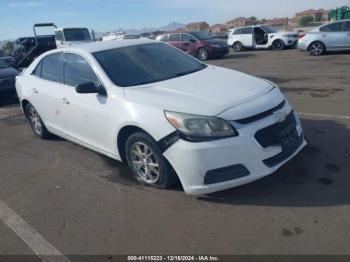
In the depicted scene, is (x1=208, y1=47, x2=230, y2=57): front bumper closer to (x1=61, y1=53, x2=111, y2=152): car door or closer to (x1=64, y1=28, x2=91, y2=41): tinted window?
(x1=64, y1=28, x2=91, y2=41): tinted window

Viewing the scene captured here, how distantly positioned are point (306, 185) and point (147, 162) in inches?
69.0

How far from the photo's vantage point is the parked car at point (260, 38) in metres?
19.3

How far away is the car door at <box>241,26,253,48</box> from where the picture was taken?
20.5 m

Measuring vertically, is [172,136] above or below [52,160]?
above

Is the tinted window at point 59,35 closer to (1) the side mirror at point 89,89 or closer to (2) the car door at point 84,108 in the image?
(2) the car door at point 84,108

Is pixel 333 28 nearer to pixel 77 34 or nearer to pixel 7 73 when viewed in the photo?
pixel 7 73

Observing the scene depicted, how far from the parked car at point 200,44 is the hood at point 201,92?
1381cm

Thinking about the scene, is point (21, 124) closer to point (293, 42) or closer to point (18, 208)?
point (18, 208)

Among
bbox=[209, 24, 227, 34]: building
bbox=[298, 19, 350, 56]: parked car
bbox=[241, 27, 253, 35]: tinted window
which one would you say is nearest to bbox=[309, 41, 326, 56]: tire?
bbox=[298, 19, 350, 56]: parked car

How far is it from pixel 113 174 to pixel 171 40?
15874 mm

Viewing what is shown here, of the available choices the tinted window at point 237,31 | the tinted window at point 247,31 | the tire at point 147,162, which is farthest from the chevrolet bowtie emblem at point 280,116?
the tinted window at point 237,31

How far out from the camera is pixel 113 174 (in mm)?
4617

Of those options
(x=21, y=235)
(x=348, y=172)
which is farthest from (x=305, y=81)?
(x=21, y=235)

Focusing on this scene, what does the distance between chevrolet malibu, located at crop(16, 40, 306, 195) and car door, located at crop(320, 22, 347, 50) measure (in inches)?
463
